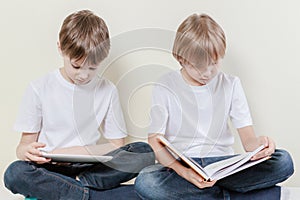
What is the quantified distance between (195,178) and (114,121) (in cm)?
41

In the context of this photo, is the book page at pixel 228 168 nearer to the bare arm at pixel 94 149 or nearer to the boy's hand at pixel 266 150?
the boy's hand at pixel 266 150

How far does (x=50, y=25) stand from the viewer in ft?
6.23

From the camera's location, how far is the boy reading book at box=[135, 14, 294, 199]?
5.03 ft

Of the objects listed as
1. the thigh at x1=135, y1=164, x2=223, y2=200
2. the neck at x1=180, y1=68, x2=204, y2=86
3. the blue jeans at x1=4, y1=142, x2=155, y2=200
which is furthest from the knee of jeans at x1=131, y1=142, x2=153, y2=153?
the neck at x1=180, y1=68, x2=204, y2=86

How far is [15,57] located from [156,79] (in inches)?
21.0

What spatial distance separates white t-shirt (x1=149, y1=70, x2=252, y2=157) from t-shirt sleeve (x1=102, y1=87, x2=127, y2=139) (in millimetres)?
127

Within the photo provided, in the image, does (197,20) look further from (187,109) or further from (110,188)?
(110,188)

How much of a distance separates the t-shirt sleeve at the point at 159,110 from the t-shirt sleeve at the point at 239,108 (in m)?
0.22

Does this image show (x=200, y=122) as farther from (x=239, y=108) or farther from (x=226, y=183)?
(x=226, y=183)

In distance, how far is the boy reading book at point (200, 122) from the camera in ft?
5.03

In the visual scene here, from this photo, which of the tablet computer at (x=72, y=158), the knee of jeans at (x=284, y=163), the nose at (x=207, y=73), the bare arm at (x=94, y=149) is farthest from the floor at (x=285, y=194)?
the nose at (x=207, y=73)

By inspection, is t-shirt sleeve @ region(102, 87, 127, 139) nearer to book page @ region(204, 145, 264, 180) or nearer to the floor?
the floor

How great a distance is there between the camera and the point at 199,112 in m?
1.71

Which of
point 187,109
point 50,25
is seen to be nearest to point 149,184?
point 187,109
